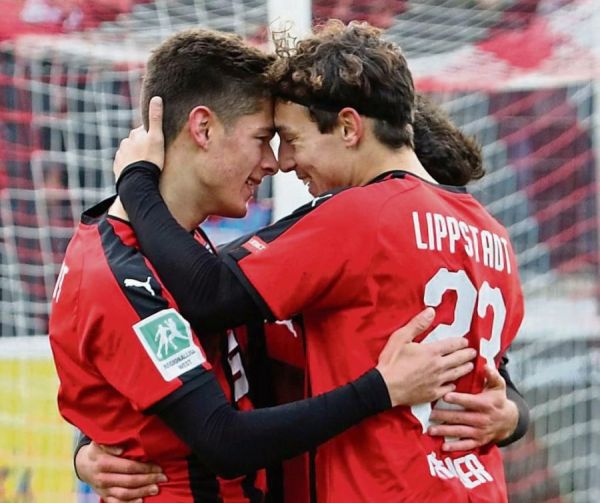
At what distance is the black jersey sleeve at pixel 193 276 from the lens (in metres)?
2.24

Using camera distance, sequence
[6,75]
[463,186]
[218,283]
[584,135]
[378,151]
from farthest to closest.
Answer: [584,135] → [6,75] → [463,186] → [378,151] → [218,283]

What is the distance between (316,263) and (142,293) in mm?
334

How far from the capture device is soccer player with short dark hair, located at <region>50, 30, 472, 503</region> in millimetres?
2217

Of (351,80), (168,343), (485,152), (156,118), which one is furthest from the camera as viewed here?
(485,152)

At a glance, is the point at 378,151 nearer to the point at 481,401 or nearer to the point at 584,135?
the point at 481,401

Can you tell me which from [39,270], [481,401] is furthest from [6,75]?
[481,401]

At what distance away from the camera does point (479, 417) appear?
239 centimetres

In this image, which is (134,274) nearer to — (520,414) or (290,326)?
(290,326)

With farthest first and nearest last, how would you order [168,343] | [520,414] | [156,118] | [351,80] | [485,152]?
[485,152]
[520,414]
[156,118]
[351,80]
[168,343]

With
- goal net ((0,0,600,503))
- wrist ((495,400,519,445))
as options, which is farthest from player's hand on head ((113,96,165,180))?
goal net ((0,0,600,503))

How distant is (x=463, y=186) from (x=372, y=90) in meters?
0.37

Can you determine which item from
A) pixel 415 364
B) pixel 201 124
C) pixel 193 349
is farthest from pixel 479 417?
pixel 201 124

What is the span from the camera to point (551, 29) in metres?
4.70

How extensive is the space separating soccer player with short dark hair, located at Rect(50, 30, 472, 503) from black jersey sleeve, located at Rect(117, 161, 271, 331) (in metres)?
0.03
